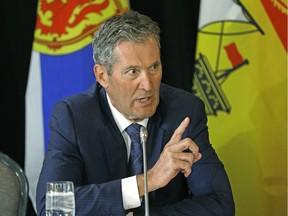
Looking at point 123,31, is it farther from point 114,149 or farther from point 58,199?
point 58,199

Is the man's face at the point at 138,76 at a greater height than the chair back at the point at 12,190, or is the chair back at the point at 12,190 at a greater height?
the man's face at the point at 138,76

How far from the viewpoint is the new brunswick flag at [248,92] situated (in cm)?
423

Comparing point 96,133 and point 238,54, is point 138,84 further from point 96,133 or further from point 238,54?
point 238,54

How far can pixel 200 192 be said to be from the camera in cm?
336

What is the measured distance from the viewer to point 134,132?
3436 mm

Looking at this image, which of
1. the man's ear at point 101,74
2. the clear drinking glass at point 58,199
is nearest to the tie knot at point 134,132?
the man's ear at point 101,74

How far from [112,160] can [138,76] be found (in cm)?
41

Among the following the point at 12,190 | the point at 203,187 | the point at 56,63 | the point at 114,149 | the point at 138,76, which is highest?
the point at 56,63

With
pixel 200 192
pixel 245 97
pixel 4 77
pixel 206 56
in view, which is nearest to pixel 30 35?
pixel 4 77

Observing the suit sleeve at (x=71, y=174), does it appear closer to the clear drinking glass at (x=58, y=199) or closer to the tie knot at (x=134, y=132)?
the tie knot at (x=134, y=132)

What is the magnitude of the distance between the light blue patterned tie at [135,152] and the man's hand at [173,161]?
0.28m

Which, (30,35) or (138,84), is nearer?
(138,84)

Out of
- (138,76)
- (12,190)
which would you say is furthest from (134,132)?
(12,190)

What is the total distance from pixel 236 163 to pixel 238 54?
2.09 ft
